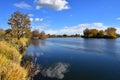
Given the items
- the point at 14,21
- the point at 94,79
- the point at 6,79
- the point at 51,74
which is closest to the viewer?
the point at 6,79

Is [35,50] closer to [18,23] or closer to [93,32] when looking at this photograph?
[18,23]

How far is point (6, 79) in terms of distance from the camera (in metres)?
7.91

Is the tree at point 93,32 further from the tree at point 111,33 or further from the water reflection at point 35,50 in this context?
the water reflection at point 35,50

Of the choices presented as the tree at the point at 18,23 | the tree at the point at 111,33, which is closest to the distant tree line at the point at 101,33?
the tree at the point at 111,33

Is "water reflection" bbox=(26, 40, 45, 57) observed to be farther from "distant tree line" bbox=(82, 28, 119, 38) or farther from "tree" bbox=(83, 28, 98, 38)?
"tree" bbox=(83, 28, 98, 38)

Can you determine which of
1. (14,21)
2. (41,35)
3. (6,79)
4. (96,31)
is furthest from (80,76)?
(96,31)

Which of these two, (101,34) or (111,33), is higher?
(111,33)

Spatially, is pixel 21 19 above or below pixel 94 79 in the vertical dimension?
above

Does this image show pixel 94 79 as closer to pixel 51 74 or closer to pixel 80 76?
pixel 80 76

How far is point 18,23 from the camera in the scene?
177 ft

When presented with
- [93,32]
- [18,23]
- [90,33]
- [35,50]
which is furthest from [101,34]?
[35,50]

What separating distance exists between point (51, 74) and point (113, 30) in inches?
4280

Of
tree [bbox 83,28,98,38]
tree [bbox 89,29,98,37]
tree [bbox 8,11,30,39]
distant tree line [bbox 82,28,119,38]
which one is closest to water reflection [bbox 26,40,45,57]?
tree [bbox 8,11,30,39]

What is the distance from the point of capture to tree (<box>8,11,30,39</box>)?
52.8m
